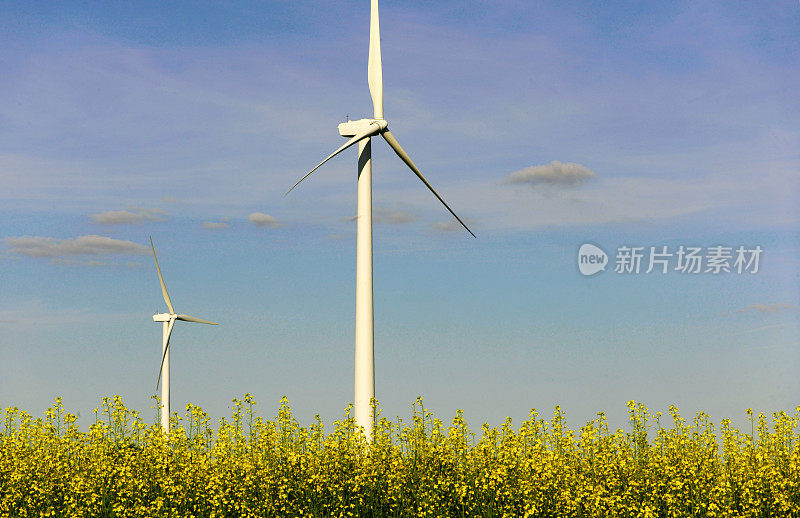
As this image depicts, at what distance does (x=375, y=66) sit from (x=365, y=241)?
8960 mm

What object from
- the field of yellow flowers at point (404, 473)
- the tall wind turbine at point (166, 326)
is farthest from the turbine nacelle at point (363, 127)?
the tall wind turbine at point (166, 326)

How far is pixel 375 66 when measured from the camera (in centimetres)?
3362

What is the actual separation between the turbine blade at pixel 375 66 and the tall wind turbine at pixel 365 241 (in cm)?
4

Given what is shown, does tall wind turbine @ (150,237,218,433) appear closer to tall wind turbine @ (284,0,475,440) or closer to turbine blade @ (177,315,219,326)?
turbine blade @ (177,315,219,326)

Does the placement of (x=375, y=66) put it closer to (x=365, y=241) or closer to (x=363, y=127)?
(x=363, y=127)

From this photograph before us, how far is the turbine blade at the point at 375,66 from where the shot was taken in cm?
3281

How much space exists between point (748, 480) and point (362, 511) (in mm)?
10224

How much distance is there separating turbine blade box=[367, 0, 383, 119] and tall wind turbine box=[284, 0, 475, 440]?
0.13 feet

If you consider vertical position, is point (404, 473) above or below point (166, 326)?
below

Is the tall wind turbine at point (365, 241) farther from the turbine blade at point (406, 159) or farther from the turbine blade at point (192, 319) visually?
the turbine blade at point (192, 319)

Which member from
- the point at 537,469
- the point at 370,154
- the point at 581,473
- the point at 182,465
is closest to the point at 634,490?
the point at 581,473

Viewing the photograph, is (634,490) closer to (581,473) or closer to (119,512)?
(581,473)

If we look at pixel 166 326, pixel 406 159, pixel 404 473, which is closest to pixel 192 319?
pixel 166 326

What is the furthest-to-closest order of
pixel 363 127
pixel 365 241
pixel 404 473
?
pixel 363 127 < pixel 365 241 < pixel 404 473
